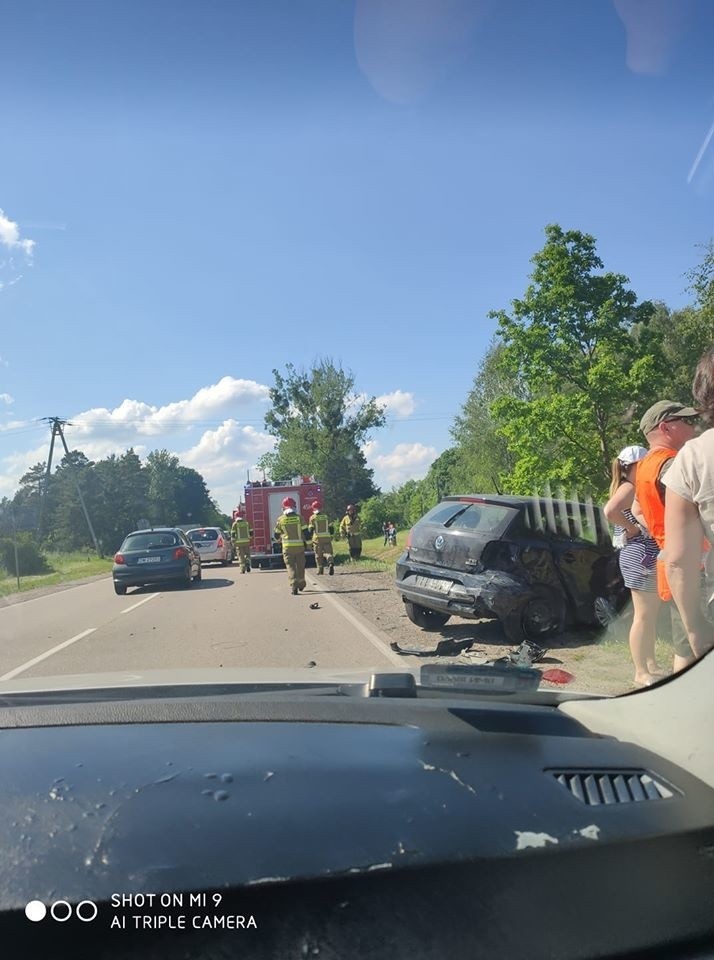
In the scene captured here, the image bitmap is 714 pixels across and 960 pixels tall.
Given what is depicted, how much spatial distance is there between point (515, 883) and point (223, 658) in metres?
6.23

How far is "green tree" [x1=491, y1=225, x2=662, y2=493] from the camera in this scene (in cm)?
734

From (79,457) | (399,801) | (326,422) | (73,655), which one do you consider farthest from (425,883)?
(326,422)

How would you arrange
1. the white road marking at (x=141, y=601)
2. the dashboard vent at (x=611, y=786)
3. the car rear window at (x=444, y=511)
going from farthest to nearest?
the white road marking at (x=141, y=601) < the car rear window at (x=444, y=511) < the dashboard vent at (x=611, y=786)

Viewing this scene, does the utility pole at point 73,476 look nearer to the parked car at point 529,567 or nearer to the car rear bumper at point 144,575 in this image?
the car rear bumper at point 144,575

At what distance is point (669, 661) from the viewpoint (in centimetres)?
471

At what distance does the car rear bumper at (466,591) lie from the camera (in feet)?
25.3

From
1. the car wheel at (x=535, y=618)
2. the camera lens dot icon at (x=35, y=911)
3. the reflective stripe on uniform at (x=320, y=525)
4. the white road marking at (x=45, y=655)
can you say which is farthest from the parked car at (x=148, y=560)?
the camera lens dot icon at (x=35, y=911)

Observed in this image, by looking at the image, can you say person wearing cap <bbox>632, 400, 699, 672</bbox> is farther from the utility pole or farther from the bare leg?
the utility pole

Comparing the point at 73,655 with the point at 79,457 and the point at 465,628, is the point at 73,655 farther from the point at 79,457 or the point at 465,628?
the point at 465,628

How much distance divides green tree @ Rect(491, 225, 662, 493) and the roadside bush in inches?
380

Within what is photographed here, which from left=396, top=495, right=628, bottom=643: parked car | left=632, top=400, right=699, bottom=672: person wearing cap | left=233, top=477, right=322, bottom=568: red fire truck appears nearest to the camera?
left=632, top=400, right=699, bottom=672: person wearing cap

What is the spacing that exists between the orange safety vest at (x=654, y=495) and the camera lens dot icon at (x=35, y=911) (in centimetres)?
330

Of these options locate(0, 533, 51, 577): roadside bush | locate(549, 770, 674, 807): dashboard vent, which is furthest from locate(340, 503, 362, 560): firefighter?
locate(549, 770, 674, 807): dashboard vent

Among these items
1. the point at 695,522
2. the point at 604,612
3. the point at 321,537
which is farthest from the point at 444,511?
the point at 321,537
